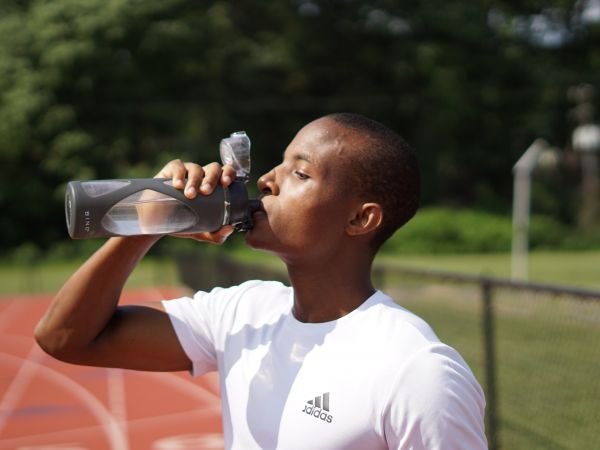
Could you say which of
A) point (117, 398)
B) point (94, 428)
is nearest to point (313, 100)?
point (117, 398)

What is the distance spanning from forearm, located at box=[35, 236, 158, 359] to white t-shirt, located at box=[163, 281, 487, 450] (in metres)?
0.23

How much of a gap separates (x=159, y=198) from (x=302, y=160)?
336 mm

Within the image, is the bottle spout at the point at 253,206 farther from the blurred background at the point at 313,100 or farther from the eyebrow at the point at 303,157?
the blurred background at the point at 313,100

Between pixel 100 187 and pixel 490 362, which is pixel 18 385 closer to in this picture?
pixel 490 362

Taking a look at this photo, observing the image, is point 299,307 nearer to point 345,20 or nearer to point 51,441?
point 51,441

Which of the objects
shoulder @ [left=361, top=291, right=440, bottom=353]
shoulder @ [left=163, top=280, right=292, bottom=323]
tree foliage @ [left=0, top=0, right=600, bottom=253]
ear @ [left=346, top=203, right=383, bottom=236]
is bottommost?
tree foliage @ [left=0, top=0, right=600, bottom=253]

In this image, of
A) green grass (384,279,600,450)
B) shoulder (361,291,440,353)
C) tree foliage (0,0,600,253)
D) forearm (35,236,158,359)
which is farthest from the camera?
tree foliage (0,0,600,253)

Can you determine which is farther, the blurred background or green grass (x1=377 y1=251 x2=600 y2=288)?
the blurred background

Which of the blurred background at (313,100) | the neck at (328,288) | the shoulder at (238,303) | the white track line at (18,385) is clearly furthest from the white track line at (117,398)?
the blurred background at (313,100)

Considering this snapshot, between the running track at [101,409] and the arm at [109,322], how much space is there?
477 centimetres

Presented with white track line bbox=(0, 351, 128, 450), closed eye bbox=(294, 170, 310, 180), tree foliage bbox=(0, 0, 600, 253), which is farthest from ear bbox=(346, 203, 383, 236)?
tree foliage bbox=(0, 0, 600, 253)

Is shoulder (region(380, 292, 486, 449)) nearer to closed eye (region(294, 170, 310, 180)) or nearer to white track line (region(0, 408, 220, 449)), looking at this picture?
closed eye (region(294, 170, 310, 180))

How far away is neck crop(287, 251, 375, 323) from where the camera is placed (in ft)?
6.70

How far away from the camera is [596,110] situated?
125 feet
